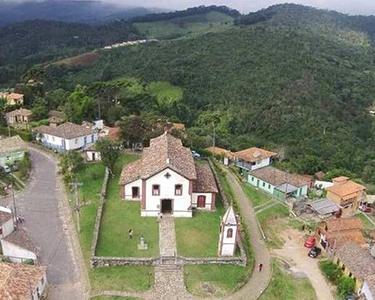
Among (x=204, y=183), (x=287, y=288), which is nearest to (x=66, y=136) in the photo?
(x=204, y=183)

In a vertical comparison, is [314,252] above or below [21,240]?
below

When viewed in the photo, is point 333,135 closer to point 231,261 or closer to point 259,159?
point 259,159

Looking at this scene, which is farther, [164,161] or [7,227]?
[164,161]

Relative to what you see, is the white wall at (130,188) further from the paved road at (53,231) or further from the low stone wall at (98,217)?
the paved road at (53,231)

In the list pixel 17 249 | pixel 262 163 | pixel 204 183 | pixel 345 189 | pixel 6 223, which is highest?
pixel 204 183

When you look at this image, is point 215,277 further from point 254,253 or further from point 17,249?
point 17,249

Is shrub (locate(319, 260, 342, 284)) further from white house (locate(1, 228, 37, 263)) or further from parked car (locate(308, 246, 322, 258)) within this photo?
white house (locate(1, 228, 37, 263))
